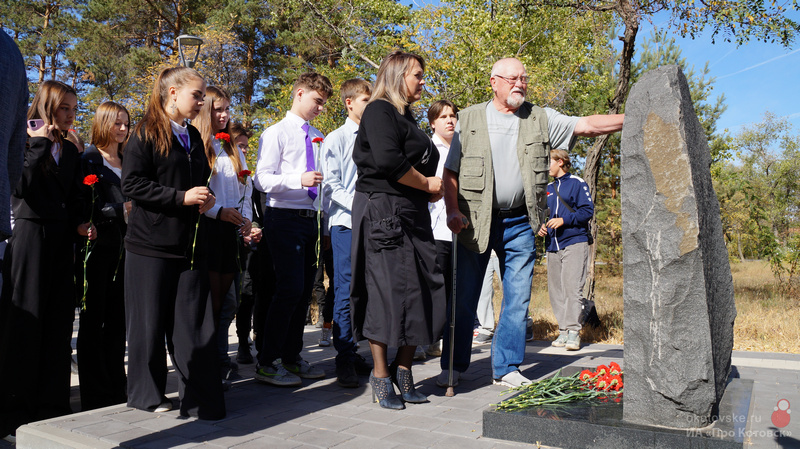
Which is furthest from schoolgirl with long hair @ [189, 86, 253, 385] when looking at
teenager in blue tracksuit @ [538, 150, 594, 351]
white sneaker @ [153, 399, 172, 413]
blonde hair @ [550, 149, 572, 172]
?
blonde hair @ [550, 149, 572, 172]

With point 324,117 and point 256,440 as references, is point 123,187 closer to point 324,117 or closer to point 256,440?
point 256,440

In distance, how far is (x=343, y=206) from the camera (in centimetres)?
496

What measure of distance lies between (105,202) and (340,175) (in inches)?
70.9

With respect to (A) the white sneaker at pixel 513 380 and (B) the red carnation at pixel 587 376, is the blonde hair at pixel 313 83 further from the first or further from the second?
(B) the red carnation at pixel 587 376

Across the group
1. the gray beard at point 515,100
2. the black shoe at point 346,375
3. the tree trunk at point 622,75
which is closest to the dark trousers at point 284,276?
the black shoe at point 346,375

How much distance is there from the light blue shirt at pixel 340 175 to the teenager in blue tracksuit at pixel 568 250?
235 cm

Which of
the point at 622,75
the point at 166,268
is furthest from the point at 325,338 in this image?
the point at 622,75

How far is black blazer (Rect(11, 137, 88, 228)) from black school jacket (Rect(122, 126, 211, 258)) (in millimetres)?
597

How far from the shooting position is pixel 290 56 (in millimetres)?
28109

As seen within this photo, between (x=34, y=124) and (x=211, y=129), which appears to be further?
(x=211, y=129)

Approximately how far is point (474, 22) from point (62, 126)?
11.6 m

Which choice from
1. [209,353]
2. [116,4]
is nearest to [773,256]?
[209,353]

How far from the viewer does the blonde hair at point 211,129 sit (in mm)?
4531

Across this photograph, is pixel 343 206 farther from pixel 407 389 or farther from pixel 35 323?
pixel 35 323
